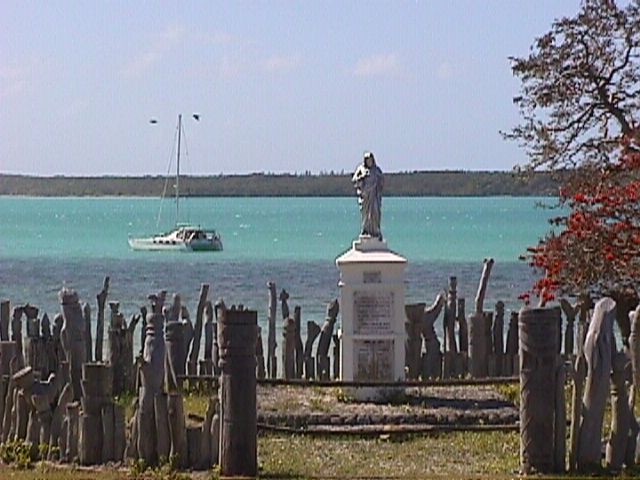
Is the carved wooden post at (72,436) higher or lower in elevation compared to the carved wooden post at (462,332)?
lower

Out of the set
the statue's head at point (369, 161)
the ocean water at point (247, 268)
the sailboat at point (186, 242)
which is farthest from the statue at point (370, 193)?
the sailboat at point (186, 242)

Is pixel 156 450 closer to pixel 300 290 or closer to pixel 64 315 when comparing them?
pixel 64 315

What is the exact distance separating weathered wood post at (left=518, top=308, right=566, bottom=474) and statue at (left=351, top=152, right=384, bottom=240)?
18.7 feet

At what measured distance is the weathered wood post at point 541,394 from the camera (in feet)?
40.6

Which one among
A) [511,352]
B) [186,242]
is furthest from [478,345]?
[186,242]

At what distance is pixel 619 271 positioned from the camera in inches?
781

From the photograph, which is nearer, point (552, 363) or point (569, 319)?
point (552, 363)

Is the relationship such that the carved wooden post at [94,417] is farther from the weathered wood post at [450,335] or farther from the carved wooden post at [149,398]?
the weathered wood post at [450,335]

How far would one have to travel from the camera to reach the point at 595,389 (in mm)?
12555

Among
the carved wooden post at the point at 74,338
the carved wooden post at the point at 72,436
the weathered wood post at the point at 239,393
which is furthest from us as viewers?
the carved wooden post at the point at 74,338

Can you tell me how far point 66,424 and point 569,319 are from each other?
9361mm

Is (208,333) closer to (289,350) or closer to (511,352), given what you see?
(289,350)

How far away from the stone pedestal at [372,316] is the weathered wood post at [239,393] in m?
5.29

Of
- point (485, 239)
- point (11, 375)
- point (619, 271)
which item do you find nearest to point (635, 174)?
point (619, 271)
